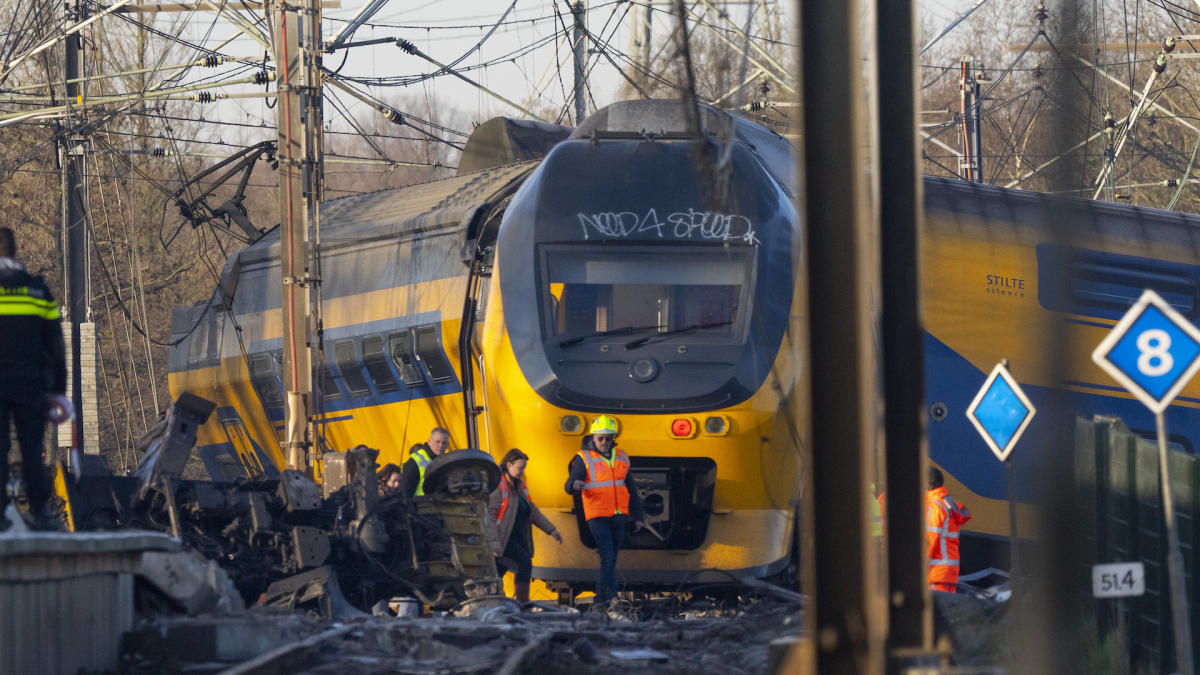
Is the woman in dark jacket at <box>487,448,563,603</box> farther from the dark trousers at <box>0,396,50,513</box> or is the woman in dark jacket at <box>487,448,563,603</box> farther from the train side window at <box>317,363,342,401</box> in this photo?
the train side window at <box>317,363,342,401</box>

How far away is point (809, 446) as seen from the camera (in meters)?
5.80

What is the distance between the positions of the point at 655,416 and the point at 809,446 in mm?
6364

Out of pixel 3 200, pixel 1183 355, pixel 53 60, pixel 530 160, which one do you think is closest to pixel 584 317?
pixel 1183 355

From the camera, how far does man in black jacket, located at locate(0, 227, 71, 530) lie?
795cm

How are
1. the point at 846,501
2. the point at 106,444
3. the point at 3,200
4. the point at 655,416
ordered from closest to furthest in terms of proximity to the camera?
the point at 846,501
the point at 655,416
the point at 3,200
the point at 106,444

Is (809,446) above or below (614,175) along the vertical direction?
below

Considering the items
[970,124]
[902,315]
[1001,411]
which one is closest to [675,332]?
[1001,411]

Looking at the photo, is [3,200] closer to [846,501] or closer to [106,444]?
[106,444]

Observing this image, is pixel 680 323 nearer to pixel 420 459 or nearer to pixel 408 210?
pixel 420 459

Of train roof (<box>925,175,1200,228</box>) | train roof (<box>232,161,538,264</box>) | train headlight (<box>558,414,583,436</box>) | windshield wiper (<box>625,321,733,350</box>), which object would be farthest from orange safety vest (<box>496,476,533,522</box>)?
train roof (<box>925,175,1200,228</box>)

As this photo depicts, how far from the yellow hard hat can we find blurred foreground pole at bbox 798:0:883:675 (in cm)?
628

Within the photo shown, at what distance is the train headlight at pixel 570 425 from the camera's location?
12273 millimetres

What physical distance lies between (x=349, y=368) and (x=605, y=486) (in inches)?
229

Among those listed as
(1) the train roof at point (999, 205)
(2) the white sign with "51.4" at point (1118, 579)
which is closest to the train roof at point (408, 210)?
(1) the train roof at point (999, 205)
